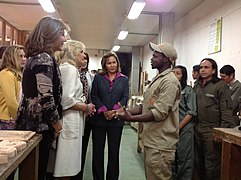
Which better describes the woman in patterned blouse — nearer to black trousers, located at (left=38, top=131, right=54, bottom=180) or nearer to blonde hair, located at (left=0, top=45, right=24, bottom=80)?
black trousers, located at (left=38, top=131, right=54, bottom=180)

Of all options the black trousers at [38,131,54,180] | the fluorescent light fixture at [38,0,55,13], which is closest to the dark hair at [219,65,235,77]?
the black trousers at [38,131,54,180]

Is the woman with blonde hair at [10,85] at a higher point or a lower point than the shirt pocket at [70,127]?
higher

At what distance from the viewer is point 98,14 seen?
21.9 feet

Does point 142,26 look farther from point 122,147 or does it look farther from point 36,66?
point 36,66

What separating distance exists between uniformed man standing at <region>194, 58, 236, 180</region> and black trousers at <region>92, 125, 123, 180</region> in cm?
85

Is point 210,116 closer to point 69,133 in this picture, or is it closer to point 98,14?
point 69,133

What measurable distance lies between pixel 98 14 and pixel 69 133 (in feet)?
16.1

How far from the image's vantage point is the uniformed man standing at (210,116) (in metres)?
2.91

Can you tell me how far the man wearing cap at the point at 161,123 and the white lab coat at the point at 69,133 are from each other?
1.20 feet

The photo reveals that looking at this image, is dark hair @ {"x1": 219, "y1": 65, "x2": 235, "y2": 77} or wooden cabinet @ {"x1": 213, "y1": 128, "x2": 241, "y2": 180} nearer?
wooden cabinet @ {"x1": 213, "y1": 128, "x2": 241, "y2": 180}

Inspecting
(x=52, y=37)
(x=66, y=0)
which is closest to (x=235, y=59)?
(x=52, y=37)

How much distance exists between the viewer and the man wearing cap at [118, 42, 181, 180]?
2115 millimetres

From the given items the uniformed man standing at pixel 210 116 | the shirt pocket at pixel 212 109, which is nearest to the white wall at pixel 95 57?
the uniformed man standing at pixel 210 116

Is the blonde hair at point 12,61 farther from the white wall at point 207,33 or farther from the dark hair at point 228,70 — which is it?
the white wall at point 207,33
